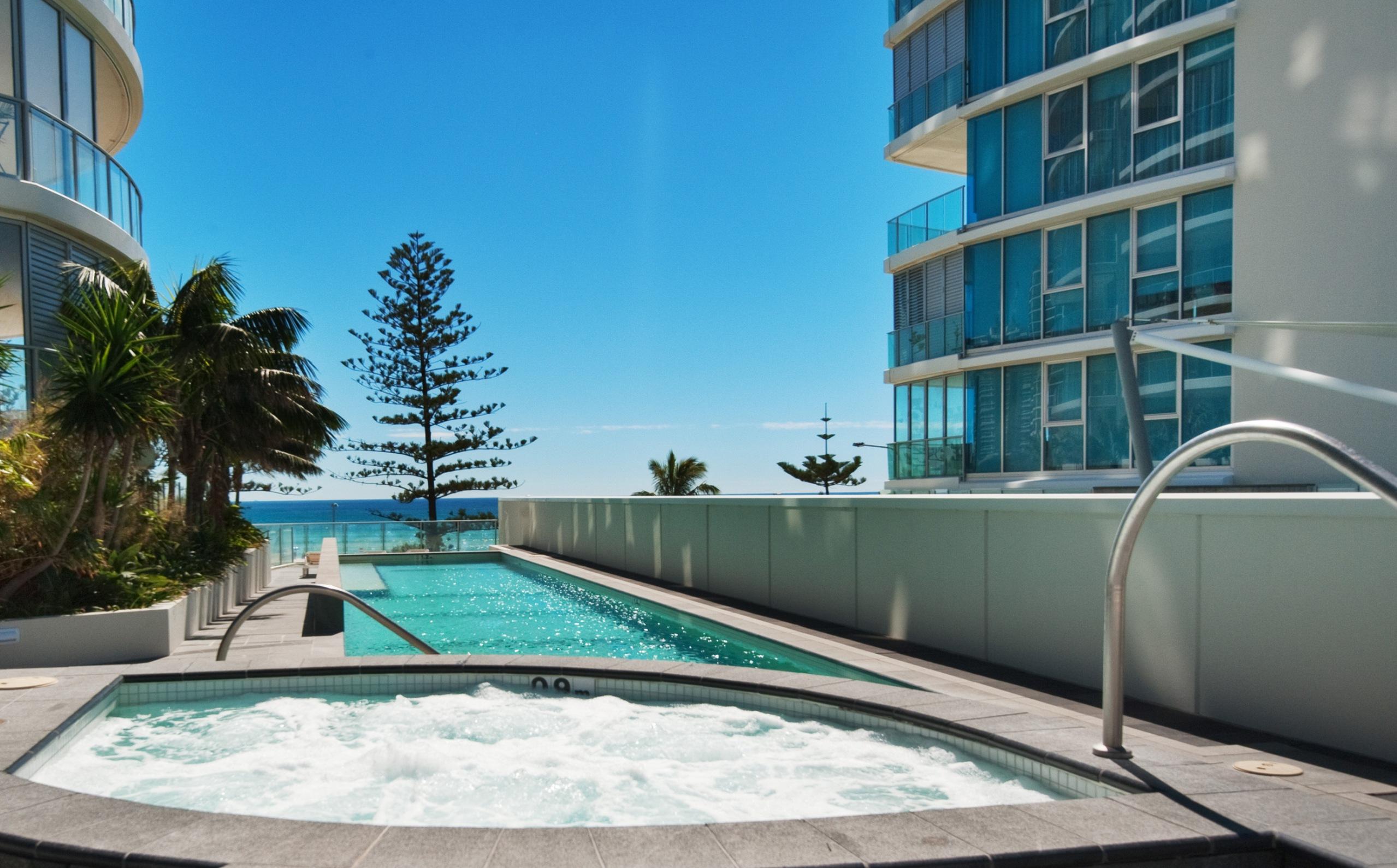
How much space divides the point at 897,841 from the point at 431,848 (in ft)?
4.76

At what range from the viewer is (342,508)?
92750mm

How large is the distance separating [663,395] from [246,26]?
30641mm

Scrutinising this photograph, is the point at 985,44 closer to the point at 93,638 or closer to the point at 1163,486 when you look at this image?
the point at 1163,486

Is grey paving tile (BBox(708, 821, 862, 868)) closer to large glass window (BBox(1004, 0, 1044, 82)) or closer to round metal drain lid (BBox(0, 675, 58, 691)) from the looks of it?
round metal drain lid (BBox(0, 675, 58, 691))

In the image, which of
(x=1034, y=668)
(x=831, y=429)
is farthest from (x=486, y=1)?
(x=831, y=429)

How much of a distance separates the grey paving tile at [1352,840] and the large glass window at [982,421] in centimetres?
1290

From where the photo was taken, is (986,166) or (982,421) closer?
(986,166)

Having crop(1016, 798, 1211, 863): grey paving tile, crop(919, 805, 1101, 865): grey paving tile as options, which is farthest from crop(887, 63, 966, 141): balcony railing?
crop(919, 805, 1101, 865): grey paving tile

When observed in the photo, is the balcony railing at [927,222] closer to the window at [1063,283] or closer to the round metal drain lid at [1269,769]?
the window at [1063,283]

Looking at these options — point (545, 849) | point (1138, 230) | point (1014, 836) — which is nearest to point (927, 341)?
point (1138, 230)

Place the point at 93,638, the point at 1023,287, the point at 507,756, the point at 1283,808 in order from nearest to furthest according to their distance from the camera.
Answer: the point at 1283,808 → the point at 507,756 → the point at 93,638 → the point at 1023,287

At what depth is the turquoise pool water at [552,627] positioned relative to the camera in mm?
8469

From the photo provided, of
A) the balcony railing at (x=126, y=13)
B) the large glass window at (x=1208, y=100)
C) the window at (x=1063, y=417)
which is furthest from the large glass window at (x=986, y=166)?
the balcony railing at (x=126, y=13)

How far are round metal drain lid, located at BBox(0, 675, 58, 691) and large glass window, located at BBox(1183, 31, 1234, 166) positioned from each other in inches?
542
